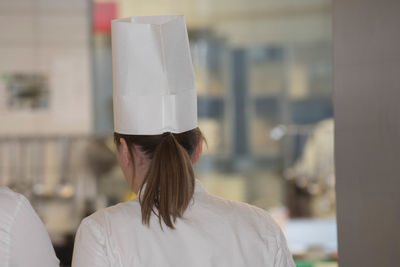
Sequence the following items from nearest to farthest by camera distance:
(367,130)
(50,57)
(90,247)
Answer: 1. (90,247)
2. (367,130)
3. (50,57)

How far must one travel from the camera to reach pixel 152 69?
1202 mm

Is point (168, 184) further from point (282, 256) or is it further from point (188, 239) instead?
point (282, 256)

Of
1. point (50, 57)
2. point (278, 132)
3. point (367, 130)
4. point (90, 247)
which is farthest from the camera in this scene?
point (50, 57)

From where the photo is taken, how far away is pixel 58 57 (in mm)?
3785

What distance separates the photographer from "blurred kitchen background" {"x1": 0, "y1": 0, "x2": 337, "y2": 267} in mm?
3668

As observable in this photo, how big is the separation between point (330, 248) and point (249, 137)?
0.78m

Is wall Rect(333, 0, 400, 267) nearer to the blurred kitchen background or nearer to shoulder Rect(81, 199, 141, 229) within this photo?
shoulder Rect(81, 199, 141, 229)

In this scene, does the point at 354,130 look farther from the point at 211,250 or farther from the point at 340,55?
the point at 211,250

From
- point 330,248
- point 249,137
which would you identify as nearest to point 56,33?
point 249,137

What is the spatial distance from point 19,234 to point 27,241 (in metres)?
0.03

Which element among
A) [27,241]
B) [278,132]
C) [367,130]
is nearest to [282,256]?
[367,130]

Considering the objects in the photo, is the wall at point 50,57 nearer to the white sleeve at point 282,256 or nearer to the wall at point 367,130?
the wall at point 367,130

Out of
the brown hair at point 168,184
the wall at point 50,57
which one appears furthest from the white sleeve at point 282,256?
the wall at point 50,57

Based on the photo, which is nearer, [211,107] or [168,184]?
[168,184]
